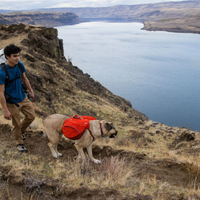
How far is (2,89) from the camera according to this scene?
386 cm

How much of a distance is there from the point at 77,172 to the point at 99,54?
6493 cm

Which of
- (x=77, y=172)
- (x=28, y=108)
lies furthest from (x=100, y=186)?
(x=28, y=108)

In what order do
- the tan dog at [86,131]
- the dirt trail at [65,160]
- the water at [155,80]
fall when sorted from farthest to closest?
the water at [155,80], the tan dog at [86,131], the dirt trail at [65,160]

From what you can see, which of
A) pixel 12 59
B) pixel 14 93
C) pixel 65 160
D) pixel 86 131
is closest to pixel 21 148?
pixel 65 160

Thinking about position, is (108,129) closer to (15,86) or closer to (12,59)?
(15,86)

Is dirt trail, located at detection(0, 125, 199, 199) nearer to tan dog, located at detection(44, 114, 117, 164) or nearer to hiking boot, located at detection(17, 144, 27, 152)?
hiking boot, located at detection(17, 144, 27, 152)

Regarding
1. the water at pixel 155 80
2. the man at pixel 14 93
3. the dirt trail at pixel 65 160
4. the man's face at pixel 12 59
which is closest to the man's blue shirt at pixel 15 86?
the man at pixel 14 93

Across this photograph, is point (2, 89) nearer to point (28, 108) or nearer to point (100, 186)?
Result: point (28, 108)

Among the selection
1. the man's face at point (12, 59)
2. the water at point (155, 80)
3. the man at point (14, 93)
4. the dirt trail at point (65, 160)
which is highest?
the man's face at point (12, 59)

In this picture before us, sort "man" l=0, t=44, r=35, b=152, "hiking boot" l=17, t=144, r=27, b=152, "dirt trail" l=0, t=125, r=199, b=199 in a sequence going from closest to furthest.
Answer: "dirt trail" l=0, t=125, r=199, b=199 → "man" l=0, t=44, r=35, b=152 → "hiking boot" l=17, t=144, r=27, b=152

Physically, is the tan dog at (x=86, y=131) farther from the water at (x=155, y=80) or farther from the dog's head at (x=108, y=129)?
the water at (x=155, y=80)

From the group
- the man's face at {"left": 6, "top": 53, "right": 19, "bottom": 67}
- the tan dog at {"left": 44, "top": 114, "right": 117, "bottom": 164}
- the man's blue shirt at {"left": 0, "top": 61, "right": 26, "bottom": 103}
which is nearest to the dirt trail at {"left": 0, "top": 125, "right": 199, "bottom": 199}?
the tan dog at {"left": 44, "top": 114, "right": 117, "bottom": 164}

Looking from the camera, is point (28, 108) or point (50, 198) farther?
point (28, 108)

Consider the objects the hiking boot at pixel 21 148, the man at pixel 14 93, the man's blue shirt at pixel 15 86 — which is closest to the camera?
the man at pixel 14 93
